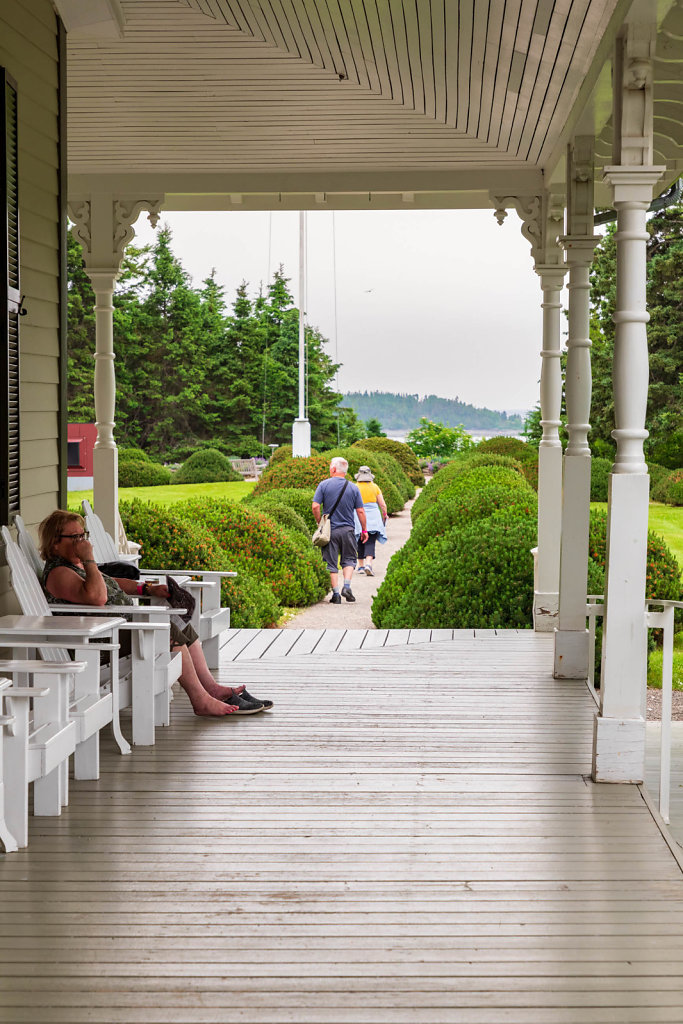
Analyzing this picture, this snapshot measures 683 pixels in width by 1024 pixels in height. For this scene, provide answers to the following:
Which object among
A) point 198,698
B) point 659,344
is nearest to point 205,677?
point 198,698

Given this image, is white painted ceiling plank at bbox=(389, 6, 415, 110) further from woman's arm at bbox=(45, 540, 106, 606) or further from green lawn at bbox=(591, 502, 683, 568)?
green lawn at bbox=(591, 502, 683, 568)

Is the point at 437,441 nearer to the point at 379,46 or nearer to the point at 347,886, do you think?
the point at 379,46

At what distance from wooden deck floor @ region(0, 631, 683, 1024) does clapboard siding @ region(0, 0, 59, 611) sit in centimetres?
143

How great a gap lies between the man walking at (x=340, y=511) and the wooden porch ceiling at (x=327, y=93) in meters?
3.58

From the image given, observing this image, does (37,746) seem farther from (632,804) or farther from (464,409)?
(464,409)

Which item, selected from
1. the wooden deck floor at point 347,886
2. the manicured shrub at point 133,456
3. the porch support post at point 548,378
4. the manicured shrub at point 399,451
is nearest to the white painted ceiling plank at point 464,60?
the porch support post at point 548,378

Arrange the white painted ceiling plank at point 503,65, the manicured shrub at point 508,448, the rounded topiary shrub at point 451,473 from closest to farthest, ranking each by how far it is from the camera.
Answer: the white painted ceiling plank at point 503,65
the rounded topiary shrub at point 451,473
the manicured shrub at point 508,448

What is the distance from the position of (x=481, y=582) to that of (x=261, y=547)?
3636mm

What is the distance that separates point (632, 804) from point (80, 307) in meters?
26.9

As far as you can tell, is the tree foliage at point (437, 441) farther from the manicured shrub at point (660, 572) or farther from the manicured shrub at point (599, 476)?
the manicured shrub at point (660, 572)

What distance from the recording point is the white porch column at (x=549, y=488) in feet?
25.4

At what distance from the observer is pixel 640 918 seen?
311 cm

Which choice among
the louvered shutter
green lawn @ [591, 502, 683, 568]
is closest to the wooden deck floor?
the louvered shutter

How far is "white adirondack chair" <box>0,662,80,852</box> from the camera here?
11.7ft
